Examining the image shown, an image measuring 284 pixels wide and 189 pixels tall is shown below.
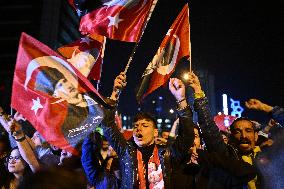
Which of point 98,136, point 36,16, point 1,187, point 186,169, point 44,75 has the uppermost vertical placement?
point 36,16

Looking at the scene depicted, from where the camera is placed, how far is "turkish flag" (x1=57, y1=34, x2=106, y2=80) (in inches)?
215

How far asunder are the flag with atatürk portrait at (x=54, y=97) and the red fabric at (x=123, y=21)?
3.54 ft

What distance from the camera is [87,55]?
5.51m

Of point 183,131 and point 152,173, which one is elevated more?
point 183,131

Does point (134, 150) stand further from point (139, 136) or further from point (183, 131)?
point (183, 131)

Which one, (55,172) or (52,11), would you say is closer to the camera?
(55,172)

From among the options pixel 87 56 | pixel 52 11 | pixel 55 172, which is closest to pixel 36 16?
pixel 52 11

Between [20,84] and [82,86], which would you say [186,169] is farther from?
[20,84]

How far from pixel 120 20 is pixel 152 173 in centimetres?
254

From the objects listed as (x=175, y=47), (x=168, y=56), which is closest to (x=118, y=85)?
(x=168, y=56)

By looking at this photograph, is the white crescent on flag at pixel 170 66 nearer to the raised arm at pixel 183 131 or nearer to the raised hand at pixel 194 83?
the raised hand at pixel 194 83

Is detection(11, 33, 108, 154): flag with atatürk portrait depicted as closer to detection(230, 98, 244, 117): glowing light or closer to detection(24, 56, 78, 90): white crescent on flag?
detection(24, 56, 78, 90): white crescent on flag

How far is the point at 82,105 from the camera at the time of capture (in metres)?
4.30

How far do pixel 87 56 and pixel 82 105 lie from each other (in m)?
1.40
